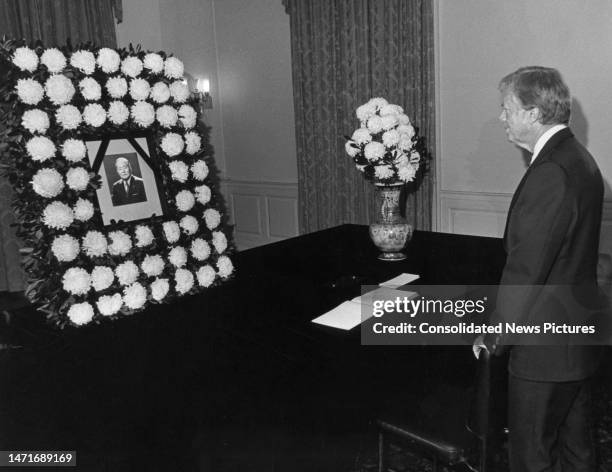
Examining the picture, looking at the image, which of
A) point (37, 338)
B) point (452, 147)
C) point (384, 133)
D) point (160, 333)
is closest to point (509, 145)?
point (452, 147)

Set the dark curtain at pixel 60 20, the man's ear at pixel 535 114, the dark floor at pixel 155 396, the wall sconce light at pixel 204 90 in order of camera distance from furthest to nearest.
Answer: the wall sconce light at pixel 204 90, the dark curtain at pixel 60 20, the man's ear at pixel 535 114, the dark floor at pixel 155 396

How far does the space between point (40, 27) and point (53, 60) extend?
146 inches

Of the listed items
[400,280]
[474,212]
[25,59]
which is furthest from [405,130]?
[474,212]

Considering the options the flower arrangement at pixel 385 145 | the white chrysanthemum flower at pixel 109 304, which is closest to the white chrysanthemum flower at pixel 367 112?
the flower arrangement at pixel 385 145

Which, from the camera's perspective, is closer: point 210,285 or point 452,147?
point 210,285

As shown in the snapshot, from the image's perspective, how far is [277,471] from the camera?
2.29 m

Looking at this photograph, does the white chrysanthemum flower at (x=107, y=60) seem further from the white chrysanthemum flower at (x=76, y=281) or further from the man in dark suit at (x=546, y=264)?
the man in dark suit at (x=546, y=264)

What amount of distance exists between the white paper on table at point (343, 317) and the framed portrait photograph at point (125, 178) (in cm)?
81

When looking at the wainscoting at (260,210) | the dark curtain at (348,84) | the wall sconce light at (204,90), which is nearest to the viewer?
the dark curtain at (348,84)

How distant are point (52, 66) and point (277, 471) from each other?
1.74m

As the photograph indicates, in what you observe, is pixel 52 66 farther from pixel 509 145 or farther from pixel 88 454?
pixel 509 145

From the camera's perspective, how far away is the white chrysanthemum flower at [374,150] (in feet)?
9.02

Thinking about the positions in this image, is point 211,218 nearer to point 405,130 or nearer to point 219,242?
point 219,242

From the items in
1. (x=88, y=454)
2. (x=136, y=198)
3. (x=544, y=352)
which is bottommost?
(x=88, y=454)
